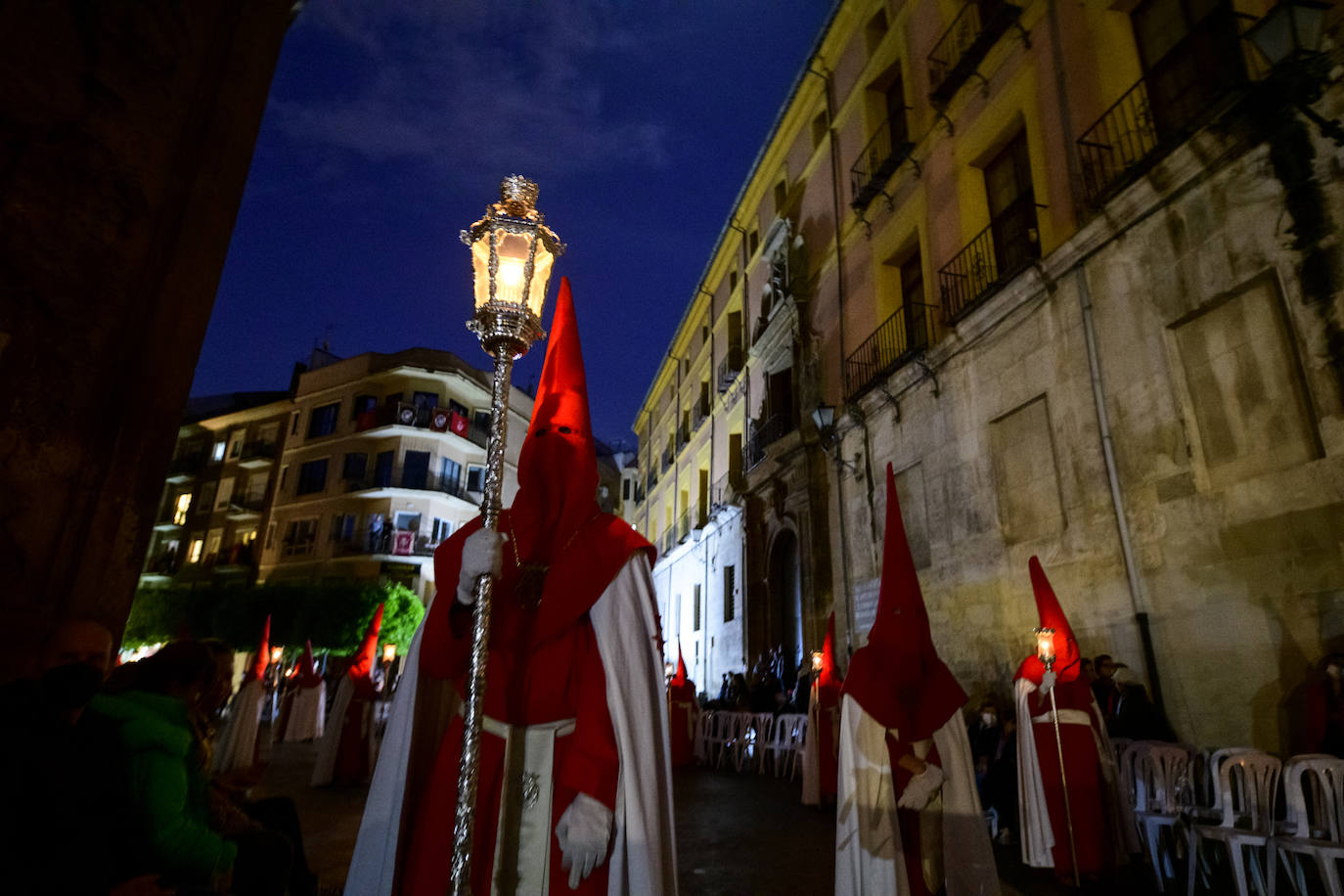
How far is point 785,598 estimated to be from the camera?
1627 cm

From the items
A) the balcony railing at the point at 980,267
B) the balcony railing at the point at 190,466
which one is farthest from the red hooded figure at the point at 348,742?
the balcony railing at the point at 190,466

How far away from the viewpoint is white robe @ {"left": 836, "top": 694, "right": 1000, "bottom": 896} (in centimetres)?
351

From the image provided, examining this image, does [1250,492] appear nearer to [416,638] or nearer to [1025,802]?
[1025,802]

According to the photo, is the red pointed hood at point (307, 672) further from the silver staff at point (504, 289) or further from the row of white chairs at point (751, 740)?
the silver staff at point (504, 289)

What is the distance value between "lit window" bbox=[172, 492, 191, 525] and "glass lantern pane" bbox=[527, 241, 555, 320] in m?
41.5

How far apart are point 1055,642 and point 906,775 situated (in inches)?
127

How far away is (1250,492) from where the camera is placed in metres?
6.23

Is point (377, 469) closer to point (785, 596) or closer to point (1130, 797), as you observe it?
point (785, 596)

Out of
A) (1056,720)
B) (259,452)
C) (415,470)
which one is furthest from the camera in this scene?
(259,452)

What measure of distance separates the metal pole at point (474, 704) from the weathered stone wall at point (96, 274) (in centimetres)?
170

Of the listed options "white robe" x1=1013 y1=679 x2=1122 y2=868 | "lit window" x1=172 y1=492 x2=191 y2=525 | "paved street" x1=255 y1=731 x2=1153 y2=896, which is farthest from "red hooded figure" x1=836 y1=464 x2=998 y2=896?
"lit window" x1=172 y1=492 x2=191 y2=525

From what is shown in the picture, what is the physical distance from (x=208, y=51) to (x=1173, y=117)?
9.20m

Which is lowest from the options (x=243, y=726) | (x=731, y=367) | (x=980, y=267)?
(x=243, y=726)

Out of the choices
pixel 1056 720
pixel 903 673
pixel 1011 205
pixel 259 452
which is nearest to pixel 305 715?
pixel 1056 720
